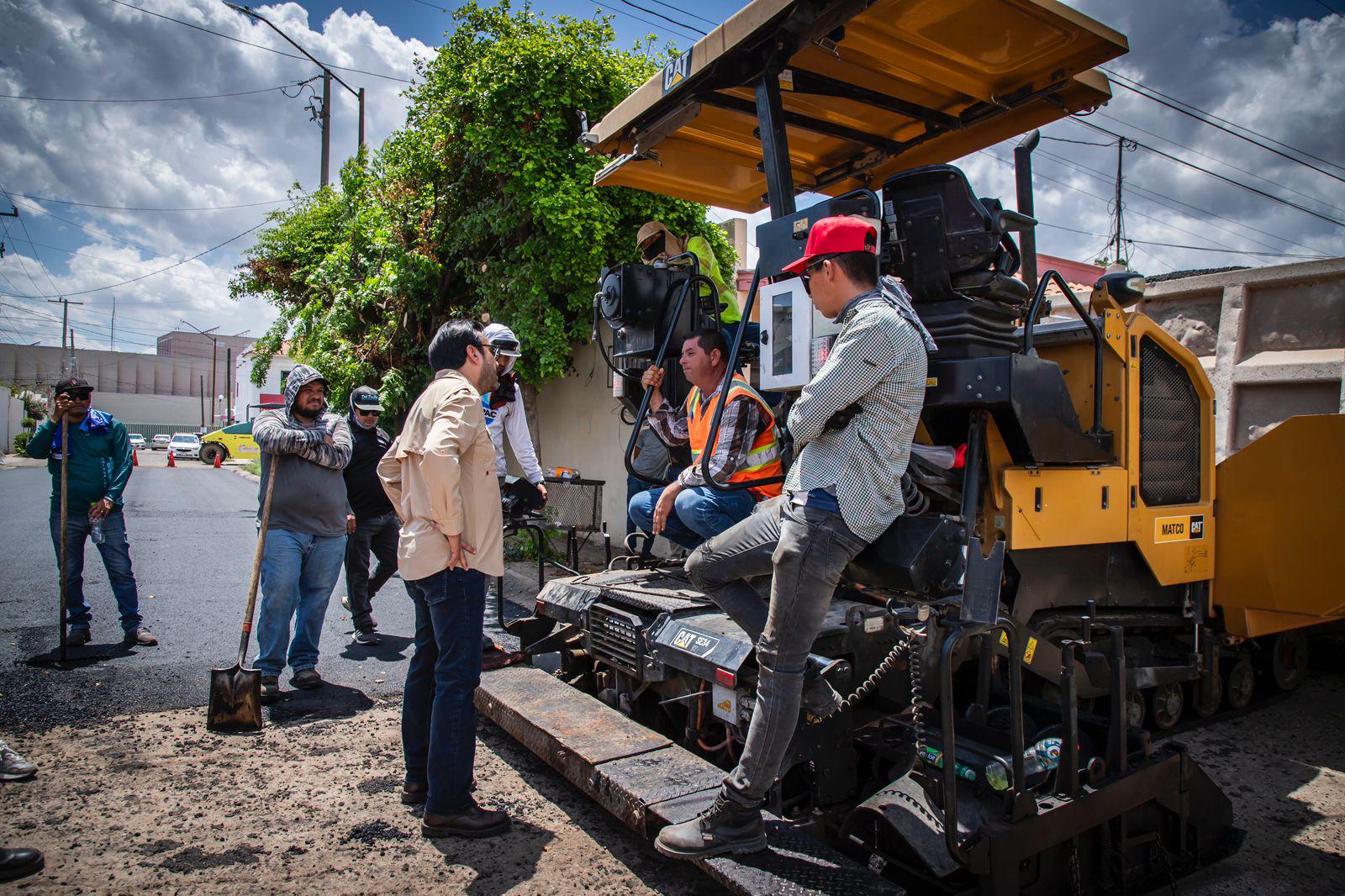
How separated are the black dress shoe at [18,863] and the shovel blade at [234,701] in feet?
3.81

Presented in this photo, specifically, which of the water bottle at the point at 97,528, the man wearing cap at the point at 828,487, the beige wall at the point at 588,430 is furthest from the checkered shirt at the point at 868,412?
the beige wall at the point at 588,430

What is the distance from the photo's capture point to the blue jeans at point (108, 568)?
5.74 meters

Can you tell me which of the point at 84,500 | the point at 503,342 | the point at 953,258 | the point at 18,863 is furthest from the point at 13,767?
the point at 953,258

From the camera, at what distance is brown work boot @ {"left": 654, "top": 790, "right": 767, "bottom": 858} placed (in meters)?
2.65

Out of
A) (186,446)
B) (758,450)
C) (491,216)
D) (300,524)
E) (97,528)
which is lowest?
(97,528)

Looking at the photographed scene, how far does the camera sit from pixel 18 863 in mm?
2861

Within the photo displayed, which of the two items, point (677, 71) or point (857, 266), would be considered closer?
point (857, 266)

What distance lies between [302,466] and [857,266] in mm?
3800

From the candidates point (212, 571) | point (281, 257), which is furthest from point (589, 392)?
point (281, 257)

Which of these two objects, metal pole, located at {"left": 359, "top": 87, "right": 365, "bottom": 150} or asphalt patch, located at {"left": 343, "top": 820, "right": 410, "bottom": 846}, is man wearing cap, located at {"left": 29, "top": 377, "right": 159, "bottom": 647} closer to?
asphalt patch, located at {"left": 343, "top": 820, "right": 410, "bottom": 846}

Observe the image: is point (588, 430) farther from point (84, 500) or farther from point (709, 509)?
point (709, 509)

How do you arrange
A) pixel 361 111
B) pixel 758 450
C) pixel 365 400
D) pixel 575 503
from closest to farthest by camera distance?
pixel 758 450 → pixel 365 400 → pixel 575 503 → pixel 361 111

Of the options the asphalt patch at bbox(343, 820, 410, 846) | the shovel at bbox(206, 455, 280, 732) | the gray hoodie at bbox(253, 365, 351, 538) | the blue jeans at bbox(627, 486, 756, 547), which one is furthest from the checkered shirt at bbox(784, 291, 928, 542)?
the gray hoodie at bbox(253, 365, 351, 538)

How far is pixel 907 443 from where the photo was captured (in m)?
2.72
